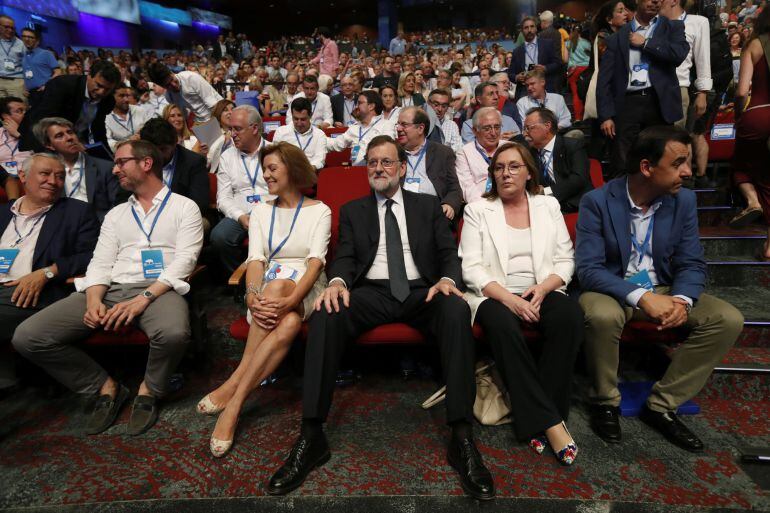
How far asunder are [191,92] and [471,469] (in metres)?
4.05

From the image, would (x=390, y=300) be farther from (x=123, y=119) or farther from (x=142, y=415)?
(x=123, y=119)

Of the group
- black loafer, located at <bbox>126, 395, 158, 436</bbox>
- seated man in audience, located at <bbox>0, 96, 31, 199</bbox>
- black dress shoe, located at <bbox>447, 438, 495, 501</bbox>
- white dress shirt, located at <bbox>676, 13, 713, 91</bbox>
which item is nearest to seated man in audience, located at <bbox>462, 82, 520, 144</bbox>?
white dress shirt, located at <bbox>676, 13, 713, 91</bbox>

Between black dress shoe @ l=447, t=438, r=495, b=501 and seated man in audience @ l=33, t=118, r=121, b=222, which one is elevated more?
seated man in audience @ l=33, t=118, r=121, b=222

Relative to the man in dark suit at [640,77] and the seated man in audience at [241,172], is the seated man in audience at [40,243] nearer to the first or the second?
the seated man in audience at [241,172]

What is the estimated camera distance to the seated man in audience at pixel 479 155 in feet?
10.1

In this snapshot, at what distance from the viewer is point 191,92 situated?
4160mm

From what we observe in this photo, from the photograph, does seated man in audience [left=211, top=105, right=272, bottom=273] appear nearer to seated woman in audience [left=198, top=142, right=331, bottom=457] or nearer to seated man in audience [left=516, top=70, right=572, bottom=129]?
seated woman in audience [left=198, top=142, right=331, bottom=457]

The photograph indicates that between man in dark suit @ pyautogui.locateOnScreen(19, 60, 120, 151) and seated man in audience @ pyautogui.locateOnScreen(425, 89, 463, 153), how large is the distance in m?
2.78

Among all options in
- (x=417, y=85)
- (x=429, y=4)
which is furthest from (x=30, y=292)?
(x=429, y=4)

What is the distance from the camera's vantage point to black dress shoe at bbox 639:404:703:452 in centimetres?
182

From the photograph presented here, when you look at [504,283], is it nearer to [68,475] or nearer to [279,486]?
[279,486]

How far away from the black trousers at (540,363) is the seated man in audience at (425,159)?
54.0 inches

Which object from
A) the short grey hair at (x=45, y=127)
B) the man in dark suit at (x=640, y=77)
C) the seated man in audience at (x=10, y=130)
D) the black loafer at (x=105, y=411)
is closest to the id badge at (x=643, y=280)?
the man in dark suit at (x=640, y=77)

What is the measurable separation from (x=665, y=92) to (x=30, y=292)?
158 inches
